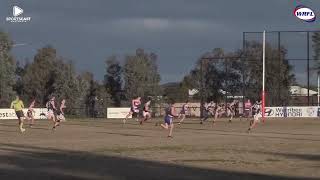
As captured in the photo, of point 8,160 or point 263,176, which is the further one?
point 8,160

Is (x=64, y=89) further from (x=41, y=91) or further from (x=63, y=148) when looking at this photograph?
(x=63, y=148)

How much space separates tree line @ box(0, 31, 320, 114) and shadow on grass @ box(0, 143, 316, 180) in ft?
175

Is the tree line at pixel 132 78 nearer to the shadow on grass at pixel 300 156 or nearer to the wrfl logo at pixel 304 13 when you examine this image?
the wrfl logo at pixel 304 13

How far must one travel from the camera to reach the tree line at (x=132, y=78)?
76.1m

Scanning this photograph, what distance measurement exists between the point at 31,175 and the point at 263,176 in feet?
16.4

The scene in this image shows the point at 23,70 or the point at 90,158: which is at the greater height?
the point at 23,70

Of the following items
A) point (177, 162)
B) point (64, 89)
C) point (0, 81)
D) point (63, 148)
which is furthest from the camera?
point (64, 89)

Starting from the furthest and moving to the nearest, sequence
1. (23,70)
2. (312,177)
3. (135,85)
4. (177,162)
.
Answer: (23,70), (135,85), (177,162), (312,177)

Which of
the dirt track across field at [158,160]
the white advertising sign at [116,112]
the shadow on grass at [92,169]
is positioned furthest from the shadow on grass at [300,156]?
the white advertising sign at [116,112]

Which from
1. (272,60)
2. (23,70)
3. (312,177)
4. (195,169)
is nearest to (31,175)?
(195,169)

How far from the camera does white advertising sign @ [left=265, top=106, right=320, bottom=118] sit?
2633 inches

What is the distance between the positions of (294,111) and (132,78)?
41.8 meters

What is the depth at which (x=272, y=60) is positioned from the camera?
74875 millimetres

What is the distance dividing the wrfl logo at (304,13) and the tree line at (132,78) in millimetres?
3269
